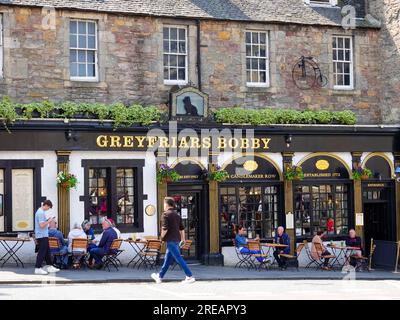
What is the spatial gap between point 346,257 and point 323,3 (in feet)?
26.5

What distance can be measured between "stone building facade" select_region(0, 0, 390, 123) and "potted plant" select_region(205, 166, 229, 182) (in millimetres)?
1936

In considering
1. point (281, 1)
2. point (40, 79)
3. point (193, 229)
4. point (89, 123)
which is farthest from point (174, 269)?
point (281, 1)

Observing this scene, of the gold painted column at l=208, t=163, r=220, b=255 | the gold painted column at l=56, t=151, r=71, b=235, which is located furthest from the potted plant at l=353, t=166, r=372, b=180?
the gold painted column at l=56, t=151, r=71, b=235

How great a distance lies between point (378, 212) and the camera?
2769 cm

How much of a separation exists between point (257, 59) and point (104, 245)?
25.8 ft

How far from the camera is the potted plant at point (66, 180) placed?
2244 centimetres

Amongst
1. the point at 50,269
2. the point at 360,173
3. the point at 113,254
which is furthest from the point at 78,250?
the point at 360,173

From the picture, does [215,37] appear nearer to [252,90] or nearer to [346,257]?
[252,90]

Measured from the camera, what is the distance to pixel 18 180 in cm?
2255

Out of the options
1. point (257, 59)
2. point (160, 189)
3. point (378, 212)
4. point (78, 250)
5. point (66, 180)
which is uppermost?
point (257, 59)

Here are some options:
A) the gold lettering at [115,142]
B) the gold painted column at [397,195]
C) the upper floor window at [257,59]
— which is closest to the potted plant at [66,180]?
the gold lettering at [115,142]

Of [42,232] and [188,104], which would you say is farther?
[188,104]

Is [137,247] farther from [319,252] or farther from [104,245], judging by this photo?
[319,252]

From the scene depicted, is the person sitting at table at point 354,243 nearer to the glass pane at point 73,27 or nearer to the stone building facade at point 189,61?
the stone building facade at point 189,61
